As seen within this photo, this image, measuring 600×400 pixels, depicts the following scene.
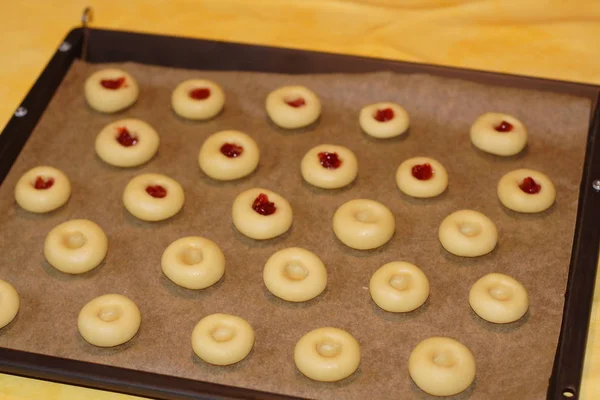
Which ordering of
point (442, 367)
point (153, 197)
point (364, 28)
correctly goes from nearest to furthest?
1. point (442, 367)
2. point (153, 197)
3. point (364, 28)

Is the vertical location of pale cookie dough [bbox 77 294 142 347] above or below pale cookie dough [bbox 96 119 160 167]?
below

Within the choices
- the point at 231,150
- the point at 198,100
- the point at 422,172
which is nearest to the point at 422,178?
the point at 422,172

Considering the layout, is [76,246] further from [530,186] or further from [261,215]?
[530,186]

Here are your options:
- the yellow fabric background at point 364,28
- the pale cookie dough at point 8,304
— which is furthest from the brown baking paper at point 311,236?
the yellow fabric background at point 364,28

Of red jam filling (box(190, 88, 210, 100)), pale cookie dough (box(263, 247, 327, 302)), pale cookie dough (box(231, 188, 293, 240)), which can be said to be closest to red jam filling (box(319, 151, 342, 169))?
pale cookie dough (box(231, 188, 293, 240))

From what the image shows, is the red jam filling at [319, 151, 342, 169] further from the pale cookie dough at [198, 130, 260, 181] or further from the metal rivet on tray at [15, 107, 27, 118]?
the metal rivet on tray at [15, 107, 27, 118]
